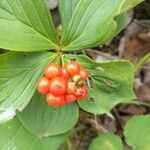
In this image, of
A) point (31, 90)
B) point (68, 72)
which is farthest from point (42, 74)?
point (68, 72)

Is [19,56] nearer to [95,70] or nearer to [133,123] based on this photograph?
[95,70]

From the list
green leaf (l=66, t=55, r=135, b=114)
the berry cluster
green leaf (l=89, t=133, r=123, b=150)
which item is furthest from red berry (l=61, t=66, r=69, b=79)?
green leaf (l=89, t=133, r=123, b=150)

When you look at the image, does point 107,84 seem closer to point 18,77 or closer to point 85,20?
point 85,20

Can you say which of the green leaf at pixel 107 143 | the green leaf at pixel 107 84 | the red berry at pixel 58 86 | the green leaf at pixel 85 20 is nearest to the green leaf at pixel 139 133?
the green leaf at pixel 107 143

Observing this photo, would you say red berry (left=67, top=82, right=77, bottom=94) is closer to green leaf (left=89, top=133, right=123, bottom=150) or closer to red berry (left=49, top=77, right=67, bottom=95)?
red berry (left=49, top=77, right=67, bottom=95)

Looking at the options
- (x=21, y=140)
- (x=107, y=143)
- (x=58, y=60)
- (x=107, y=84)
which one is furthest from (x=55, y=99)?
(x=107, y=143)
